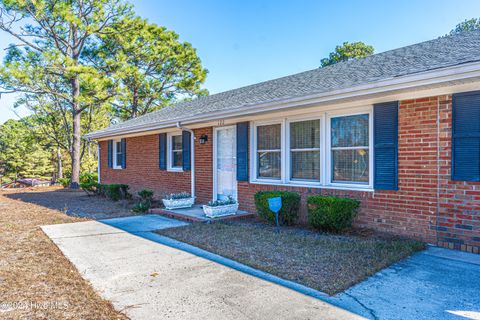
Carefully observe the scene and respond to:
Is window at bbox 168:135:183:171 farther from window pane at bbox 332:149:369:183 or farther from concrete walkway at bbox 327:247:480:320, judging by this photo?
concrete walkway at bbox 327:247:480:320

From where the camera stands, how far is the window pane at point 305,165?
648 centimetres

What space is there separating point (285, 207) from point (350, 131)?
1900 millimetres

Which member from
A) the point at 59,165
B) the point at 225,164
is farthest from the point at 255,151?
the point at 59,165

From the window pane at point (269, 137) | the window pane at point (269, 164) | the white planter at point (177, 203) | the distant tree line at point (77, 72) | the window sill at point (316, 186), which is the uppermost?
the distant tree line at point (77, 72)

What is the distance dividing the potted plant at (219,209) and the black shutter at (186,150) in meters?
2.46

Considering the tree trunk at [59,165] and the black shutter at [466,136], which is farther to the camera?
the tree trunk at [59,165]

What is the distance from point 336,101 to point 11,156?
22.6 m

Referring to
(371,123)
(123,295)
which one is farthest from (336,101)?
(123,295)

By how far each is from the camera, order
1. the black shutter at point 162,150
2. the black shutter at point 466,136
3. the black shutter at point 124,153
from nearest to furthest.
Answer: the black shutter at point 466,136, the black shutter at point 162,150, the black shutter at point 124,153

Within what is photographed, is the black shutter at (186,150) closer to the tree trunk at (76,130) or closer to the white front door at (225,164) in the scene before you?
the white front door at (225,164)

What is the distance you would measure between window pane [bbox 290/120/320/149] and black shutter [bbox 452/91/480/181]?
2.38 metres

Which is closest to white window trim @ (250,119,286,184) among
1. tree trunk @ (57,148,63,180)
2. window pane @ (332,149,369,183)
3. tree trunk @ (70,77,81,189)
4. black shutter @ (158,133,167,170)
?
window pane @ (332,149,369,183)

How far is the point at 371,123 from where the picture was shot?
5523 mm

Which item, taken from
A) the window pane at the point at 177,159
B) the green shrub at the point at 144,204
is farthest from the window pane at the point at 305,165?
the window pane at the point at 177,159
